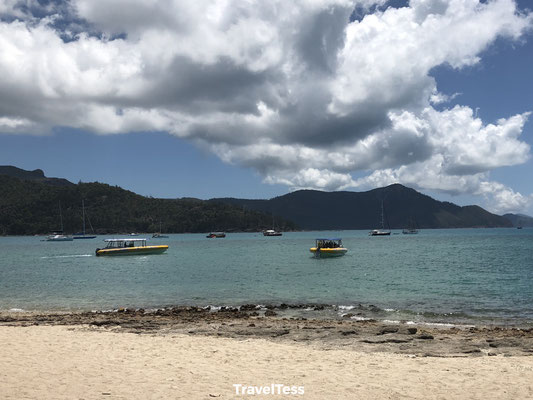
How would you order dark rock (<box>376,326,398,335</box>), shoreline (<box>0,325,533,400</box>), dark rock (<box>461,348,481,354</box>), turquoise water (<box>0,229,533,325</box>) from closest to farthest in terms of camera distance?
shoreline (<box>0,325,533,400</box>), dark rock (<box>461,348,481,354</box>), dark rock (<box>376,326,398,335</box>), turquoise water (<box>0,229,533,325</box>)

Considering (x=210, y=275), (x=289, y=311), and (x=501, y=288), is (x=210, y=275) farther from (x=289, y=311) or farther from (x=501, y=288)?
(x=501, y=288)

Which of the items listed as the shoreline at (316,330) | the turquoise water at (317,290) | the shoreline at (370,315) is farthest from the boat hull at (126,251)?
the shoreline at (316,330)

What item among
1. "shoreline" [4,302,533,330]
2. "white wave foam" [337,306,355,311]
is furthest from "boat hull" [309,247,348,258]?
"white wave foam" [337,306,355,311]

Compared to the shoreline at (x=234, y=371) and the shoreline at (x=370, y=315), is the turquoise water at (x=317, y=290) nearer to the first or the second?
the shoreline at (x=370, y=315)

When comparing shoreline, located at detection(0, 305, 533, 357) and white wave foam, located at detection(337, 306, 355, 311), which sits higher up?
shoreline, located at detection(0, 305, 533, 357)

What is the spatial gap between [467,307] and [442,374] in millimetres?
16934

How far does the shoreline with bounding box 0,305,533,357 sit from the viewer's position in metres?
14.9

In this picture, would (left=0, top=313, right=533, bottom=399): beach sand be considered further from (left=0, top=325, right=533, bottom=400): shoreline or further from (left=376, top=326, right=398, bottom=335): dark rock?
(left=376, top=326, right=398, bottom=335): dark rock

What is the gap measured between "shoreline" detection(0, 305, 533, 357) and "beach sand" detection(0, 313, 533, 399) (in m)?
0.18

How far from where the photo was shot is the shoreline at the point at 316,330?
14922mm

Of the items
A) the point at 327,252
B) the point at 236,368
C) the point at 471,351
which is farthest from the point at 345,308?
the point at 327,252

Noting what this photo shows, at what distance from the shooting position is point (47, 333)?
17.2 metres

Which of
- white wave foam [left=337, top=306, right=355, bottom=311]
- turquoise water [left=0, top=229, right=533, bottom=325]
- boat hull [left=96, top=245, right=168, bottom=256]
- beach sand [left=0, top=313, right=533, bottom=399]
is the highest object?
beach sand [left=0, top=313, right=533, bottom=399]

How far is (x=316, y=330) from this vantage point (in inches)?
706
